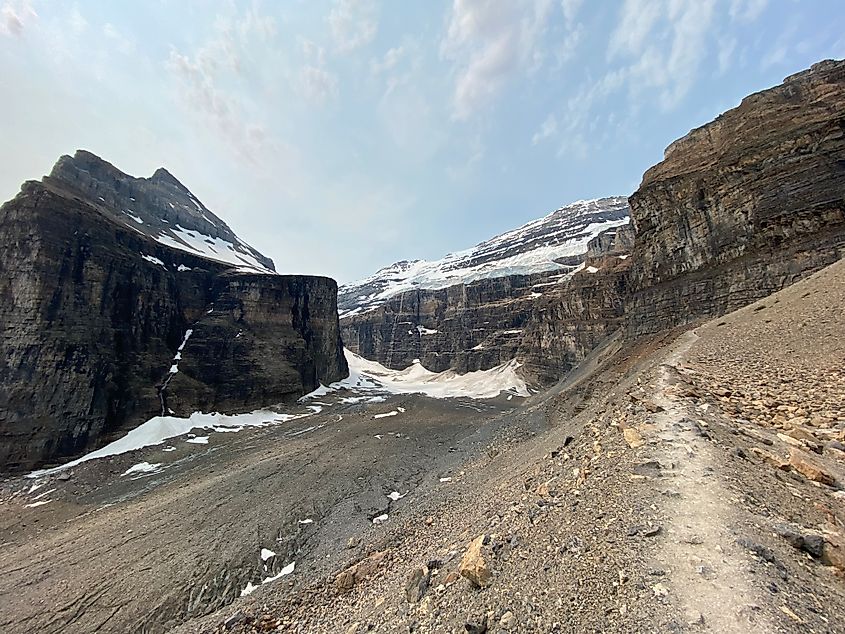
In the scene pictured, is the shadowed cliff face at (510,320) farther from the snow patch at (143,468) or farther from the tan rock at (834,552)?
the snow patch at (143,468)

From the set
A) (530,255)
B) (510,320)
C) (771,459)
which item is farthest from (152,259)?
(530,255)

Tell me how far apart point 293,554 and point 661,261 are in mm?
28246

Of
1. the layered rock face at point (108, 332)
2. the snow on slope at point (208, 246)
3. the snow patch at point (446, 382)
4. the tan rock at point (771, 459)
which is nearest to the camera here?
the tan rock at point (771, 459)

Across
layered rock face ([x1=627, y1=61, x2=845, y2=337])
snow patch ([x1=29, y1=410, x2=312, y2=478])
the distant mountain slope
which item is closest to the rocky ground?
layered rock face ([x1=627, y1=61, x2=845, y2=337])

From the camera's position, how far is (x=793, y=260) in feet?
57.4

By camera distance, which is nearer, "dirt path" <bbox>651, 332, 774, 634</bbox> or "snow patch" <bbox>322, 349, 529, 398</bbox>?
"dirt path" <bbox>651, 332, 774, 634</bbox>

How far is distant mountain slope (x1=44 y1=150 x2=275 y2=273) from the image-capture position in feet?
142

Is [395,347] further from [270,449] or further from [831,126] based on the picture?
[831,126]

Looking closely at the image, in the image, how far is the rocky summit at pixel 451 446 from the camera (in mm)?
3563

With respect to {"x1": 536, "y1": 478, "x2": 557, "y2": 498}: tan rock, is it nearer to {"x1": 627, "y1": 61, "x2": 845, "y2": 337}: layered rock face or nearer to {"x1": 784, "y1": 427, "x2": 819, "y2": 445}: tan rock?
{"x1": 784, "y1": 427, "x2": 819, "y2": 445}: tan rock

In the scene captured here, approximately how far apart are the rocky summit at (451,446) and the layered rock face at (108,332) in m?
0.18

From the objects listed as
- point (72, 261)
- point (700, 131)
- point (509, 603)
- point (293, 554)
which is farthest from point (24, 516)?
point (700, 131)

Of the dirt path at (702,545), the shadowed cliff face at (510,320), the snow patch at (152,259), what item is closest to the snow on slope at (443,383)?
the shadowed cliff face at (510,320)

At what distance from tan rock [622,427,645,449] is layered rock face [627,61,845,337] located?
18.3 meters
